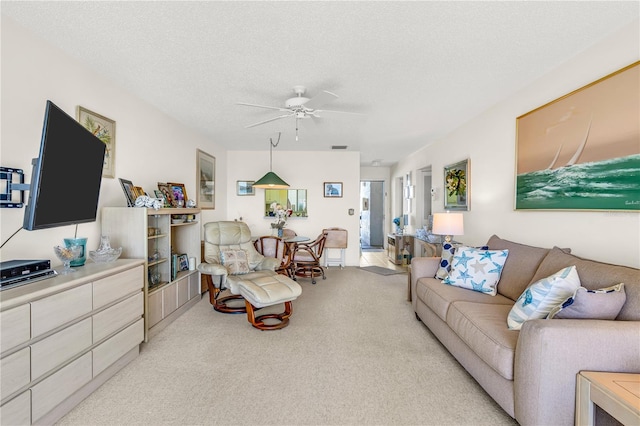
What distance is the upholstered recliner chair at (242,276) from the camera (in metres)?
2.91

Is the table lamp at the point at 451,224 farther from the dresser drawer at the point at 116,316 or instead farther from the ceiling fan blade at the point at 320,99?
the dresser drawer at the point at 116,316

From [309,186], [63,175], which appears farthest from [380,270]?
[63,175]

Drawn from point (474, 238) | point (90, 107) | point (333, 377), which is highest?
point (90, 107)

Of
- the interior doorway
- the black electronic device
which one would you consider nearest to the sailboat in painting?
the black electronic device

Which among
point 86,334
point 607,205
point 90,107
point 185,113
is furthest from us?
point 185,113

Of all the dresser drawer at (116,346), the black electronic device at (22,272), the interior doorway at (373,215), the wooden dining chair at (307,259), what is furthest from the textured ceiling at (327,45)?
the interior doorway at (373,215)

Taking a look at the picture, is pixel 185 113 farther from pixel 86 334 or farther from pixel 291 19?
pixel 86 334

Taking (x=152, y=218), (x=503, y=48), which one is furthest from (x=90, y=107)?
(x=503, y=48)

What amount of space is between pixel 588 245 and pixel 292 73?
9.27ft

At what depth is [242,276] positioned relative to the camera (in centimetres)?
340

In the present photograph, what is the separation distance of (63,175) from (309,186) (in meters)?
4.70

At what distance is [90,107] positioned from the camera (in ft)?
8.34

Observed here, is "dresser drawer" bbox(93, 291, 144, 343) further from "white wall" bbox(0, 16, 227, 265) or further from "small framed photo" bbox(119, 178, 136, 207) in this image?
"small framed photo" bbox(119, 178, 136, 207)

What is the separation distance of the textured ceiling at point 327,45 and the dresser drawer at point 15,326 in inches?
71.4
